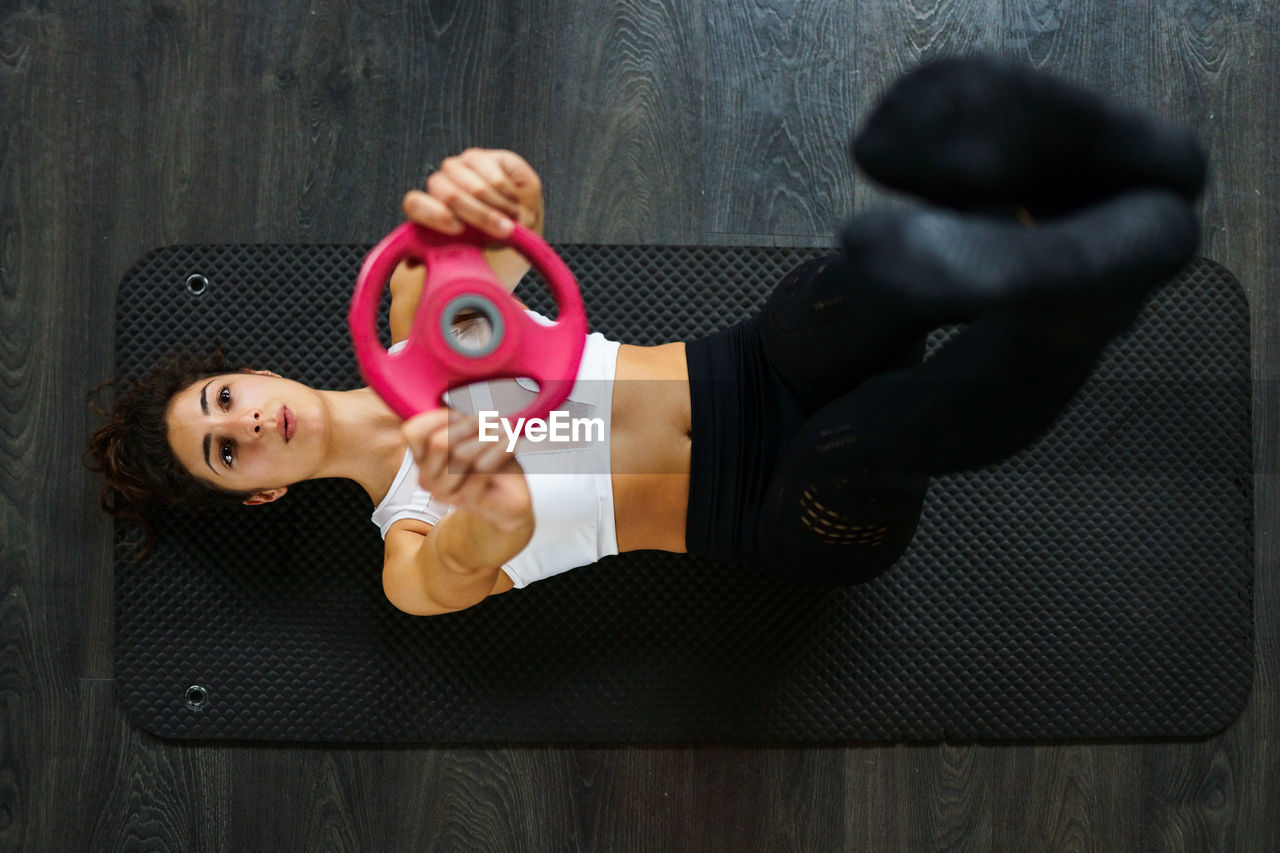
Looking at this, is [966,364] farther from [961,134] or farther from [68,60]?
[68,60]

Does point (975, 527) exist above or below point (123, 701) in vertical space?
above

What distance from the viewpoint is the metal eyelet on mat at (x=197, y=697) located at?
129 centimetres

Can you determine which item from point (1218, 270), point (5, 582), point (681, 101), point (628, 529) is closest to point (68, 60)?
point (5, 582)

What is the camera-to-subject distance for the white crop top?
41.1 inches

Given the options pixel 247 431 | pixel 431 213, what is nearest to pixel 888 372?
pixel 431 213

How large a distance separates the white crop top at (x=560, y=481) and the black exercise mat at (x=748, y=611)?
18cm

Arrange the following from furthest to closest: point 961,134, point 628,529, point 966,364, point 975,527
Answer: point 975,527, point 628,529, point 966,364, point 961,134

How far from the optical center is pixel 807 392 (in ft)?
3.47

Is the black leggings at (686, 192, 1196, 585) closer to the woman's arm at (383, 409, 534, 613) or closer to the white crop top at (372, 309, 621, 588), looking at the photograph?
the white crop top at (372, 309, 621, 588)

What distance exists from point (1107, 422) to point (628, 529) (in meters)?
0.72

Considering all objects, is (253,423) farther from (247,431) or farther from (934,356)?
(934,356)

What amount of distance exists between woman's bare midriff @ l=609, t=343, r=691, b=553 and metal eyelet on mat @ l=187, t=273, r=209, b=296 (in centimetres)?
65

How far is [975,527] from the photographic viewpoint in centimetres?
127

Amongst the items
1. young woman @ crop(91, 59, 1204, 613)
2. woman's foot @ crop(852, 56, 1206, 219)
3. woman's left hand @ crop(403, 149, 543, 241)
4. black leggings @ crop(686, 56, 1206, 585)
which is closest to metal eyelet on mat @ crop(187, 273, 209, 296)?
young woman @ crop(91, 59, 1204, 613)
